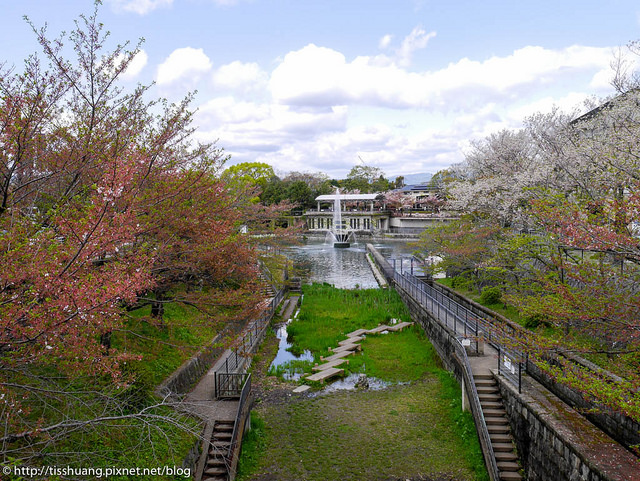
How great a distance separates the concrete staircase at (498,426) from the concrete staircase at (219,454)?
6002mm

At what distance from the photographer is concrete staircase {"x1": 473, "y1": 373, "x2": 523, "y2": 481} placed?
9.43 meters

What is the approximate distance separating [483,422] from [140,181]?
30.6ft

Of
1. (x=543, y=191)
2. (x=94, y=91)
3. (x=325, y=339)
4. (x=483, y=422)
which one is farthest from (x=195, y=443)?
(x=543, y=191)

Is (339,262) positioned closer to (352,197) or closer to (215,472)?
(352,197)

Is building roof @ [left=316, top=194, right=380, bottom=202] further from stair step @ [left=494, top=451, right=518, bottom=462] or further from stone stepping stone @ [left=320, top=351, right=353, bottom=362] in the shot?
stair step @ [left=494, top=451, right=518, bottom=462]

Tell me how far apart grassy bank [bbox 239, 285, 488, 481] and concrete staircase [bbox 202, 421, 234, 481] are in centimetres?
53

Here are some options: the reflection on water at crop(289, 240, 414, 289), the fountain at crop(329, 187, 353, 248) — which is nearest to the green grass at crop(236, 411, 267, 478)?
the reflection on water at crop(289, 240, 414, 289)

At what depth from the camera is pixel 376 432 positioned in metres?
10.9

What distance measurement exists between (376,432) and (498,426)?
300 cm

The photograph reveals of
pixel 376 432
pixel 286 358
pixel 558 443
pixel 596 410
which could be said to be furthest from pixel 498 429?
pixel 286 358

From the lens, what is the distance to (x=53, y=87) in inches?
285

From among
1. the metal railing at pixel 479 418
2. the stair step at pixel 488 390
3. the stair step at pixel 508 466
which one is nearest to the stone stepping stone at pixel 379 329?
the metal railing at pixel 479 418

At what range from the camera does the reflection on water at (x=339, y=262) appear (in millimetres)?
33000

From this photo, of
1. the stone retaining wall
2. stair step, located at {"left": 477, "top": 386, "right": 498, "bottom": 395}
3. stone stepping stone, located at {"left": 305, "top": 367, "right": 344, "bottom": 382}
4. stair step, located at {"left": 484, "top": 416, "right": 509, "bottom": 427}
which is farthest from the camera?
stone stepping stone, located at {"left": 305, "top": 367, "right": 344, "bottom": 382}
